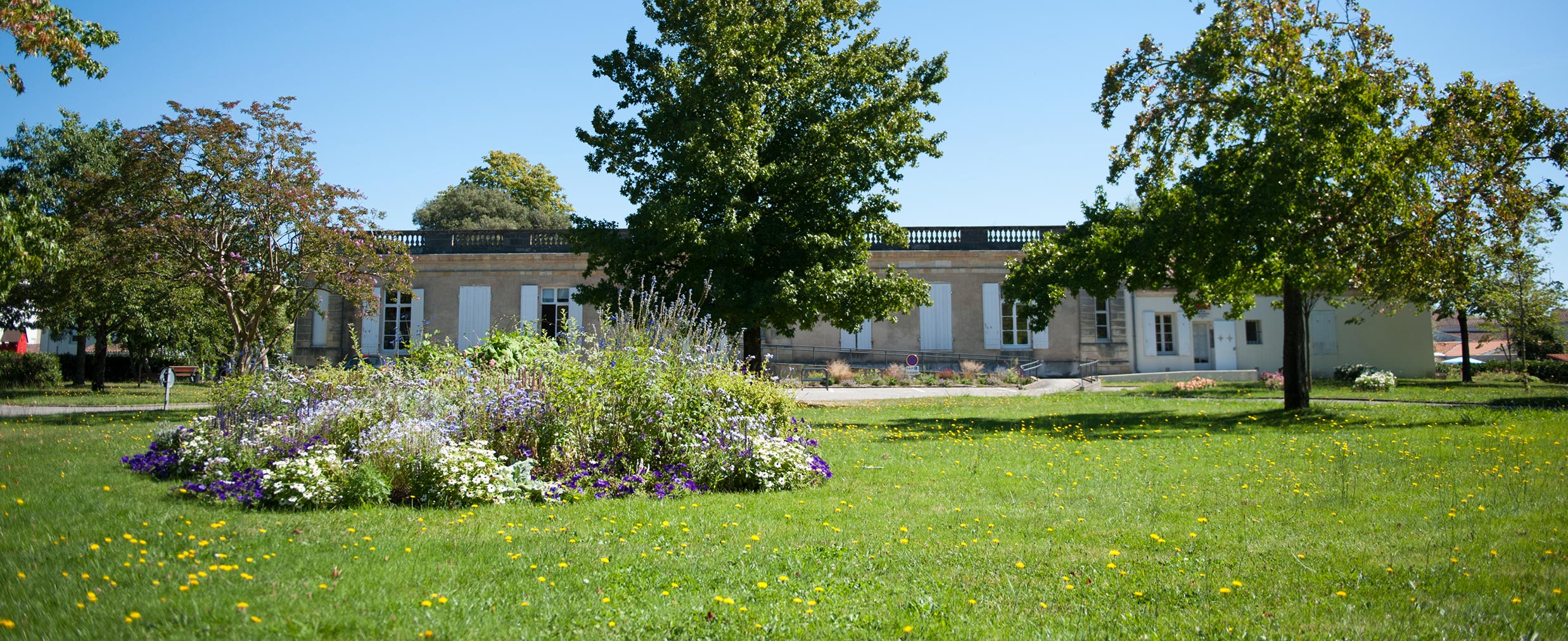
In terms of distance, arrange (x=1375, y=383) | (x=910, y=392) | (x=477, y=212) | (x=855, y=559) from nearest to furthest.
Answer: (x=855, y=559)
(x=1375, y=383)
(x=910, y=392)
(x=477, y=212)

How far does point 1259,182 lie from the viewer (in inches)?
503

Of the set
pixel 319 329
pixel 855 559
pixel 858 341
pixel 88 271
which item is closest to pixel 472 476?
pixel 855 559

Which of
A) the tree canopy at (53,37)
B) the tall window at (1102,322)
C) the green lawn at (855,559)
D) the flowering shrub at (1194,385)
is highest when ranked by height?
the tree canopy at (53,37)

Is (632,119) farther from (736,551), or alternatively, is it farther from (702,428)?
(736,551)

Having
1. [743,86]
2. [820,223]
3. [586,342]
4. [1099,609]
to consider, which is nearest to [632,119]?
[743,86]

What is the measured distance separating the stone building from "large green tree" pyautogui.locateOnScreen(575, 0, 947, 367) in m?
12.3

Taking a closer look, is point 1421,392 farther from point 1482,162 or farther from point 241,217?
point 241,217

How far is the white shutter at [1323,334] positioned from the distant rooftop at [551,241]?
8829 mm

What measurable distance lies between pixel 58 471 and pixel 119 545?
148 inches

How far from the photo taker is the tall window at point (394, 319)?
2923 cm

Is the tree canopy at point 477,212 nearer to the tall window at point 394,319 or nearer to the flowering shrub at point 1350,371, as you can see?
the tall window at point 394,319

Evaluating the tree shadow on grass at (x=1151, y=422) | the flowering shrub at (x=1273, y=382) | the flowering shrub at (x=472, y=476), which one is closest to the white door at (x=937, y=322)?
the flowering shrub at (x=1273, y=382)

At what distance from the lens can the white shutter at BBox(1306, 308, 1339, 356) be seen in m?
28.1

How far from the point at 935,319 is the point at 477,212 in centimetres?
2187
